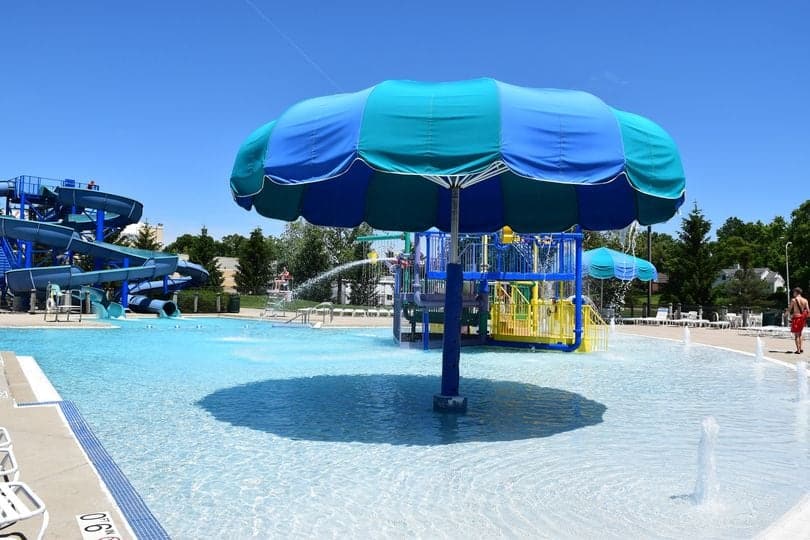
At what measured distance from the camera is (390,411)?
26.7 ft

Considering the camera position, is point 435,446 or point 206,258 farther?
point 206,258

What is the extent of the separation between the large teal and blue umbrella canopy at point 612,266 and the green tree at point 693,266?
1445cm

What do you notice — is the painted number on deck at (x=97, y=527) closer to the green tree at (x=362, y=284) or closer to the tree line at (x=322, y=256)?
the tree line at (x=322, y=256)

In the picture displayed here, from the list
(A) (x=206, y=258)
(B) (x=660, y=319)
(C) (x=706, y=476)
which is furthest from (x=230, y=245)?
(C) (x=706, y=476)

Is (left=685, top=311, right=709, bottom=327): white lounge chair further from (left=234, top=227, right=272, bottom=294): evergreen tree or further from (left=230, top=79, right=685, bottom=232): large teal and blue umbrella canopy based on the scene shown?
(left=234, top=227, right=272, bottom=294): evergreen tree

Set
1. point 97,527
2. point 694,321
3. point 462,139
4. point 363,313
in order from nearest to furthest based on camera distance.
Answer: point 97,527 < point 462,139 < point 694,321 < point 363,313

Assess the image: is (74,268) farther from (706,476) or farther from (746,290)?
(746,290)

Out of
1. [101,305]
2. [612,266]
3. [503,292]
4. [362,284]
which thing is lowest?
[101,305]

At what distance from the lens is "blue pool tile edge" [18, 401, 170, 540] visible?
400 cm

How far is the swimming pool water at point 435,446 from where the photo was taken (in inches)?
173

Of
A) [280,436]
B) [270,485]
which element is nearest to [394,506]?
[270,485]

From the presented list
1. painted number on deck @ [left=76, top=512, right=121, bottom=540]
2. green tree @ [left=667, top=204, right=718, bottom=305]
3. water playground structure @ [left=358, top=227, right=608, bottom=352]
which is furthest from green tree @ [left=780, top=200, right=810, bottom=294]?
painted number on deck @ [left=76, top=512, right=121, bottom=540]

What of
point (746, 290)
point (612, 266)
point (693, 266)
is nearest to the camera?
point (612, 266)

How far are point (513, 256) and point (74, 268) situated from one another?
81.8 ft
